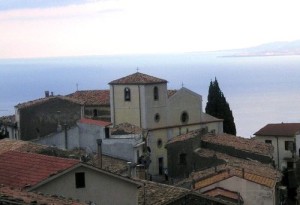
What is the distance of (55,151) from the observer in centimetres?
2191

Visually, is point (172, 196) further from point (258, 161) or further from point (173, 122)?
point (173, 122)

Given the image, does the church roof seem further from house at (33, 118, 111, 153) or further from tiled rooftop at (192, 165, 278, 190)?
tiled rooftop at (192, 165, 278, 190)

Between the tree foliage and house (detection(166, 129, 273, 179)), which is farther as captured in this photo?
the tree foliage

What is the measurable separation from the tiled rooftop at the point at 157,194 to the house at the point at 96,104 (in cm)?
2174

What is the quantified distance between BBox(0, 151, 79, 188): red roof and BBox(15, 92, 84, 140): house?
19960 mm

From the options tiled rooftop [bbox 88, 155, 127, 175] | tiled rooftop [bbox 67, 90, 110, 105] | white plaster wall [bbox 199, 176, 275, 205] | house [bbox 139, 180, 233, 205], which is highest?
tiled rooftop [bbox 67, 90, 110, 105]

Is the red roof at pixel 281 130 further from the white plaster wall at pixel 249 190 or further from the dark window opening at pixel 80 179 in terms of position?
the dark window opening at pixel 80 179

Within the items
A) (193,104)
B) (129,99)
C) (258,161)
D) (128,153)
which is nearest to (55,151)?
(128,153)

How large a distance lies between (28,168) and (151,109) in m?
24.2

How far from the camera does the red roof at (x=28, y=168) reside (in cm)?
1357

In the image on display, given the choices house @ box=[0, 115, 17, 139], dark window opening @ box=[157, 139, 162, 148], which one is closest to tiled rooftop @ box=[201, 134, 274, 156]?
dark window opening @ box=[157, 139, 162, 148]

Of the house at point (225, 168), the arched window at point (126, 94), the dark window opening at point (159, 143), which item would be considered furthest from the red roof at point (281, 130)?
the arched window at point (126, 94)

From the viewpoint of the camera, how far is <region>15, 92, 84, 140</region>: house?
35.1 m

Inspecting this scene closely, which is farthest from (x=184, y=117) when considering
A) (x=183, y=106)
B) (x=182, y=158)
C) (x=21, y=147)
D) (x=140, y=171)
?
(x=21, y=147)
